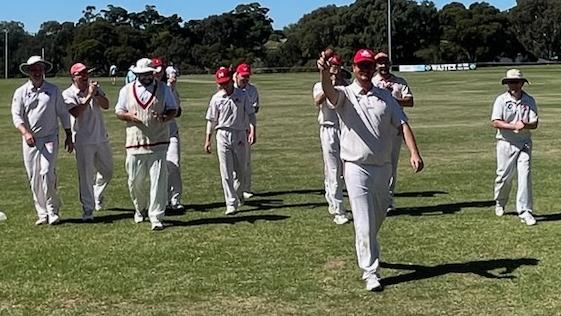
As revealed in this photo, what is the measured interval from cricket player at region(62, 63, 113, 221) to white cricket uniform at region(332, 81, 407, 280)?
448 cm

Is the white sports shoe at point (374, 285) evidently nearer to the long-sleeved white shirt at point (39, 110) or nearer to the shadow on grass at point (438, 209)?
the shadow on grass at point (438, 209)

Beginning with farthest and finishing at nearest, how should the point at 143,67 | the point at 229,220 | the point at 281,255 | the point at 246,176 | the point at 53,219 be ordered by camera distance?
1. the point at 246,176
2. the point at 229,220
3. the point at 53,219
4. the point at 143,67
5. the point at 281,255

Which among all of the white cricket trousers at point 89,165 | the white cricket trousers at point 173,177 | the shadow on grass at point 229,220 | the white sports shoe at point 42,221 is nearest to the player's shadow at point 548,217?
the shadow on grass at point 229,220

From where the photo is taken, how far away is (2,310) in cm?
738

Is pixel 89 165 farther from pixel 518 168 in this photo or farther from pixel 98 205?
pixel 518 168

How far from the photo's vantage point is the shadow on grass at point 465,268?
8.21m

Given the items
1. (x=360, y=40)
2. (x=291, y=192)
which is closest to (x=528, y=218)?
(x=291, y=192)

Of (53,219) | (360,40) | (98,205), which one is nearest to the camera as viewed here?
(53,219)

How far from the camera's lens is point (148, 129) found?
412 inches

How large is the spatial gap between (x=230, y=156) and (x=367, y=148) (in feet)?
14.8

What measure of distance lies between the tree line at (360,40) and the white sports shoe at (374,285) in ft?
343

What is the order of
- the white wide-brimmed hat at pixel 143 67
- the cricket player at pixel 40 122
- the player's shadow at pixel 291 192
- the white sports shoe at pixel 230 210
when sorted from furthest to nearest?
1. the player's shadow at pixel 291 192
2. the white sports shoe at pixel 230 210
3. the cricket player at pixel 40 122
4. the white wide-brimmed hat at pixel 143 67

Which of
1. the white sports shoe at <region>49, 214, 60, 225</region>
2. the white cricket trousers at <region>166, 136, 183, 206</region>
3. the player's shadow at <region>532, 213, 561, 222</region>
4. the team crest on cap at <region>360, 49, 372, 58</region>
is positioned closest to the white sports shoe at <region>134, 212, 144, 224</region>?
the white sports shoe at <region>49, 214, 60, 225</region>

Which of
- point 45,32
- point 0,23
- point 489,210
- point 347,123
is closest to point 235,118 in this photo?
point 489,210
